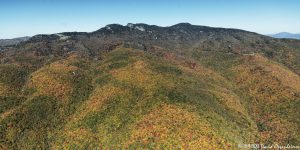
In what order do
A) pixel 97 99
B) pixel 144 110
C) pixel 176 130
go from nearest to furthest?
pixel 176 130 → pixel 144 110 → pixel 97 99

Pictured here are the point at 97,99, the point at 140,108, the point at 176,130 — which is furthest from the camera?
the point at 97,99

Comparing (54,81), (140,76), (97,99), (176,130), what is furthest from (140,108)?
(54,81)

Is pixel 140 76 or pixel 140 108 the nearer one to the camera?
pixel 140 108

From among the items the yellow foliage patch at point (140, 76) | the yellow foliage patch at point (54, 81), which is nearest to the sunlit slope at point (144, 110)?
the yellow foliage patch at point (54, 81)

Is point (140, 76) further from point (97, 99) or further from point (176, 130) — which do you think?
point (176, 130)

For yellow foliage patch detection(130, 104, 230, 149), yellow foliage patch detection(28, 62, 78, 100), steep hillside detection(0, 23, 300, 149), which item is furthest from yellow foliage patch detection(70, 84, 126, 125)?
yellow foliage patch detection(130, 104, 230, 149)

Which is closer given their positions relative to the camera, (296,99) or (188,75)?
(296,99)

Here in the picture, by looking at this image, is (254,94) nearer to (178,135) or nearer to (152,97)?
(152,97)

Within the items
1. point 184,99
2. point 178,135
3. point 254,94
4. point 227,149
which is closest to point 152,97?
point 184,99

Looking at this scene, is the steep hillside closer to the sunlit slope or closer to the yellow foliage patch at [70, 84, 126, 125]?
the sunlit slope
